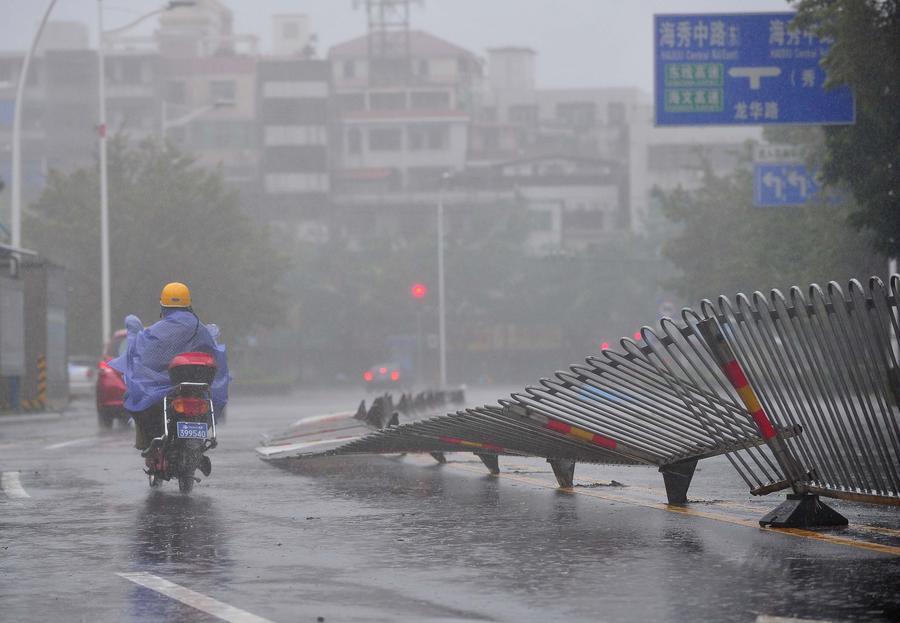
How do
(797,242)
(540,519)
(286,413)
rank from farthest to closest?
(797,242), (286,413), (540,519)

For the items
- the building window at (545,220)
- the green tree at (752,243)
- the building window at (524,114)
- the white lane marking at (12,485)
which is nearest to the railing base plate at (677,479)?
Answer: the white lane marking at (12,485)

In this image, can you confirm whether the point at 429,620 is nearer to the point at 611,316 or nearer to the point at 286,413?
the point at 286,413

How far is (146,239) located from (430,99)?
53830 millimetres

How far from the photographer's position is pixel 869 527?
417 inches

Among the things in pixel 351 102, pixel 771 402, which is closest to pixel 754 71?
pixel 771 402

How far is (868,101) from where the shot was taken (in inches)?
1103

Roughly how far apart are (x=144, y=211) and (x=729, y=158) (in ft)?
198

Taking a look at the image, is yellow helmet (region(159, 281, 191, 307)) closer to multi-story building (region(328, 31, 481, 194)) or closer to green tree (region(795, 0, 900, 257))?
green tree (region(795, 0, 900, 257))

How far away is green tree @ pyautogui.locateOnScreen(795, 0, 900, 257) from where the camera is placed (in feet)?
88.1

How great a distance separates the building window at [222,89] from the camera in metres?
118

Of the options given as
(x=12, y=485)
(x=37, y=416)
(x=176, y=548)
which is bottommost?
(x=37, y=416)

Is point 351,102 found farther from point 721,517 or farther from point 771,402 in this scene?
point 771,402

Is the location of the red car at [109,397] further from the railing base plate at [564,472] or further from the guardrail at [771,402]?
the guardrail at [771,402]

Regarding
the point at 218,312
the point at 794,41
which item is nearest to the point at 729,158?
the point at 218,312
